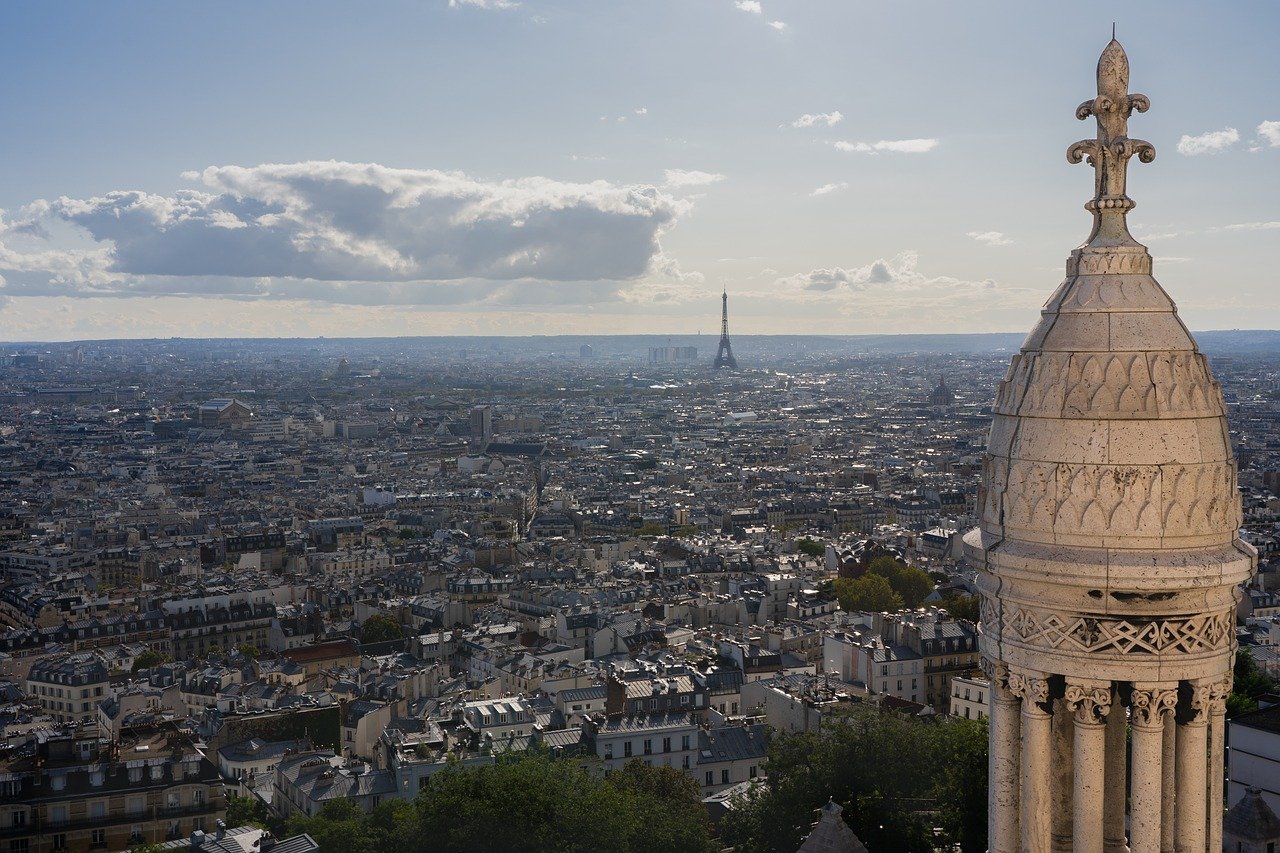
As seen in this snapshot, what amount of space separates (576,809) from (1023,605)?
2624cm

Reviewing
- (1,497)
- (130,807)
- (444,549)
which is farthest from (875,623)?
(1,497)

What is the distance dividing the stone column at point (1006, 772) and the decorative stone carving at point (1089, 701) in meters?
0.42

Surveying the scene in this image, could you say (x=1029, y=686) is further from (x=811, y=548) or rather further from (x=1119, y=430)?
(x=811, y=548)

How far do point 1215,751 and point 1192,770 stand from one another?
552 millimetres

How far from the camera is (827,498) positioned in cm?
12569

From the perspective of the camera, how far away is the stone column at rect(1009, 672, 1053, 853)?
7.58m

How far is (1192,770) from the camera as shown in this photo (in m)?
7.39

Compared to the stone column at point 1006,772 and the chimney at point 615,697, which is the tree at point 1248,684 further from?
the stone column at point 1006,772

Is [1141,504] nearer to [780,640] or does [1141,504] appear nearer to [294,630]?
[780,640]

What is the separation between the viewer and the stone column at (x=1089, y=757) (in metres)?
7.39

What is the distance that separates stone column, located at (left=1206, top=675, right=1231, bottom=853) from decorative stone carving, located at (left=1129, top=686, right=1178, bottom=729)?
0.24 meters

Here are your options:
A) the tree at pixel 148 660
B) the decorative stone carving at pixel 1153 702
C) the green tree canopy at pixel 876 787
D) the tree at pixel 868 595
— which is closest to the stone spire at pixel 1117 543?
the decorative stone carving at pixel 1153 702

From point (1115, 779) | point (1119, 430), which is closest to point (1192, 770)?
point (1115, 779)

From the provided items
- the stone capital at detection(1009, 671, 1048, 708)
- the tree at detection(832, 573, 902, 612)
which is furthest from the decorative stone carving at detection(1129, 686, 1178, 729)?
the tree at detection(832, 573, 902, 612)
